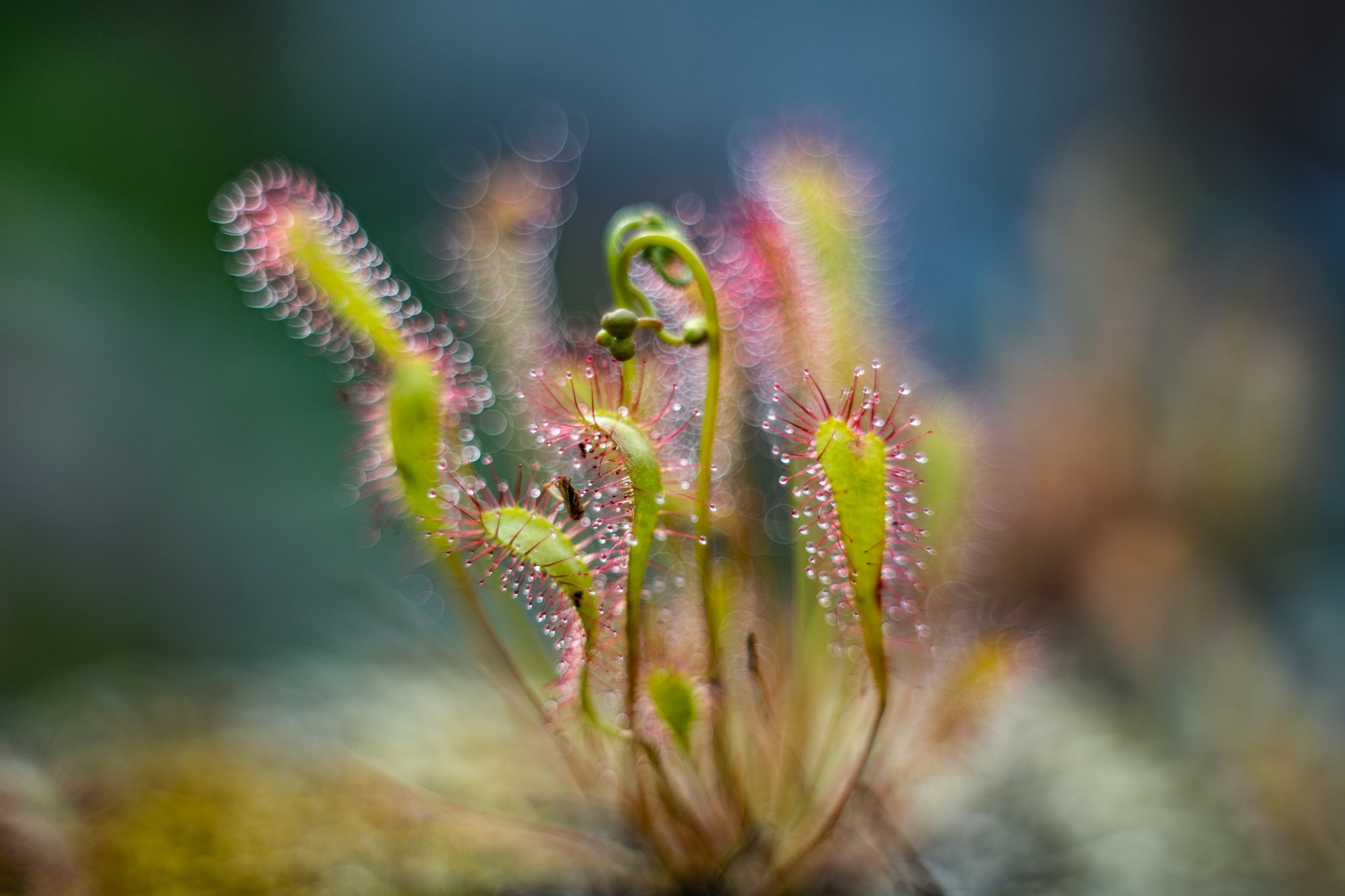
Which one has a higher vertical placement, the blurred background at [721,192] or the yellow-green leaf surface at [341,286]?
the blurred background at [721,192]

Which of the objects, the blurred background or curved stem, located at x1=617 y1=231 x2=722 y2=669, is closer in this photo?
curved stem, located at x1=617 y1=231 x2=722 y2=669

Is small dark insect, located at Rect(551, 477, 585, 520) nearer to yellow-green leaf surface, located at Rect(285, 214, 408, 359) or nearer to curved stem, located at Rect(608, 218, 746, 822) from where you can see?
curved stem, located at Rect(608, 218, 746, 822)

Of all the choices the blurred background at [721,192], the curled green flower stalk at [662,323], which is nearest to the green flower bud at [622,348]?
the curled green flower stalk at [662,323]

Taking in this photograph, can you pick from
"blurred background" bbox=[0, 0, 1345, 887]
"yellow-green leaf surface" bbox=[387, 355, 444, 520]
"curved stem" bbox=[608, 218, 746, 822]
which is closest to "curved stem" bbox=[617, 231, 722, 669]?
"curved stem" bbox=[608, 218, 746, 822]

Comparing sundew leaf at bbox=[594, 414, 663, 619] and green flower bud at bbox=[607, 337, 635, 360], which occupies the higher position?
green flower bud at bbox=[607, 337, 635, 360]

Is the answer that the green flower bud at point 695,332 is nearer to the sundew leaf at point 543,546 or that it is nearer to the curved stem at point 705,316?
the curved stem at point 705,316

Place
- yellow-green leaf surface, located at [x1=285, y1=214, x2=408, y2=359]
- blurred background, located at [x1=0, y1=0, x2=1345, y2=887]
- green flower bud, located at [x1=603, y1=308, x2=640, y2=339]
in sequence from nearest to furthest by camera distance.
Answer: green flower bud, located at [x1=603, y1=308, x2=640, y2=339] < yellow-green leaf surface, located at [x1=285, y1=214, x2=408, y2=359] < blurred background, located at [x1=0, y1=0, x2=1345, y2=887]
